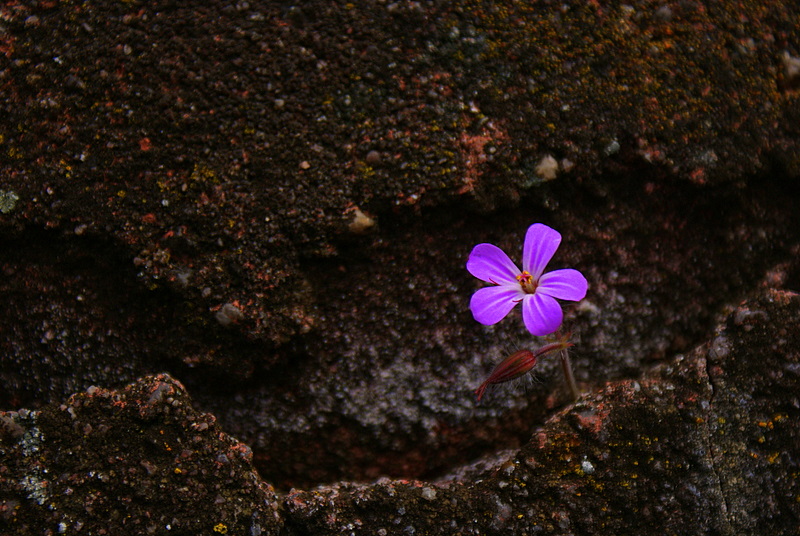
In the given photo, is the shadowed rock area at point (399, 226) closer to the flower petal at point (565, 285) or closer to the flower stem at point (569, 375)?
the flower stem at point (569, 375)

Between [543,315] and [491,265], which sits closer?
[543,315]

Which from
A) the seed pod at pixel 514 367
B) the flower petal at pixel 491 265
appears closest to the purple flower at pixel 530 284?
the flower petal at pixel 491 265

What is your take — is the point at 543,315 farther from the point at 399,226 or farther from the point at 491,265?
the point at 399,226

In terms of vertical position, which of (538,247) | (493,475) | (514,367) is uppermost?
(538,247)

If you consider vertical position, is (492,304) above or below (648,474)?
above

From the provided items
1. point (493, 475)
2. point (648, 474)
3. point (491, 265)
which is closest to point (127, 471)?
point (493, 475)

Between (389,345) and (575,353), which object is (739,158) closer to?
(575,353)
